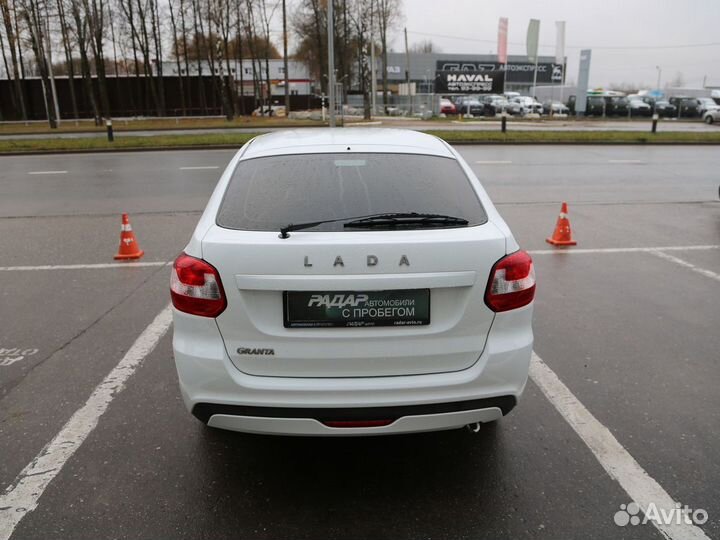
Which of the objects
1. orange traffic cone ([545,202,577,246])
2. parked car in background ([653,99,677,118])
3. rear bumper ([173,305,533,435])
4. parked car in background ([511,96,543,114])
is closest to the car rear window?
rear bumper ([173,305,533,435])

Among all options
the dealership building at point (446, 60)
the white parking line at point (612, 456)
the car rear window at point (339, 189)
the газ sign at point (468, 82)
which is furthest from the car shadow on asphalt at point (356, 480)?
the dealership building at point (446, 60)

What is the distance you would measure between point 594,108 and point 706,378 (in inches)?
1965

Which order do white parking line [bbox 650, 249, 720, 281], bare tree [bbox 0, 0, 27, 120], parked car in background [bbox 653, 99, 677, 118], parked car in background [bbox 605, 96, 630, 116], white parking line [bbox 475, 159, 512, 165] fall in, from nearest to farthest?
white parking line [bbox 650, 249, 720, 281] < white parking line [bbox 475, 159, 512, 165] < bare tree [bbox 0, 0, 27, 120] < parked car in background [bbox 653, 99, 677, 118] < parked car in background [bbox 605, 96, 630, 116]

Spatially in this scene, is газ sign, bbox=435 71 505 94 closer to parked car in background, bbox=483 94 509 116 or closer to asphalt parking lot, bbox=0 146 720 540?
parked car in background, bbox=483 94 509 116

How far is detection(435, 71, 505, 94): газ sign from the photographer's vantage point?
38.9 meters

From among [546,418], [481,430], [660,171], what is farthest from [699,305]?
[660,171]

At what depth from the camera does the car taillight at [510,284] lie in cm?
265

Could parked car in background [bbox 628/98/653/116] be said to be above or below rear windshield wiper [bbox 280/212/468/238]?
below

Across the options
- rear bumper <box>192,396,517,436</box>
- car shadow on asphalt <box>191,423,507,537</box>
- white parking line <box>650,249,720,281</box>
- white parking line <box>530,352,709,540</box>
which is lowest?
white parking line <box>650,249,720,281</box>

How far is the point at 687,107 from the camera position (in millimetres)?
47094

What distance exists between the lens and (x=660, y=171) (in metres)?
14.9

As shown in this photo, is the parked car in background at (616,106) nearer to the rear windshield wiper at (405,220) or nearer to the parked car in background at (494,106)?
the parked car in background at (494,106)

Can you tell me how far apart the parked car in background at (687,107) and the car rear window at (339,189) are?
51524mm

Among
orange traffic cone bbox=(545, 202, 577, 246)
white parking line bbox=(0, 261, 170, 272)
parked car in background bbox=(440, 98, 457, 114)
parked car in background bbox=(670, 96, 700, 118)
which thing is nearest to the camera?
white parking line bbox=(0, 261, 170, 272)
